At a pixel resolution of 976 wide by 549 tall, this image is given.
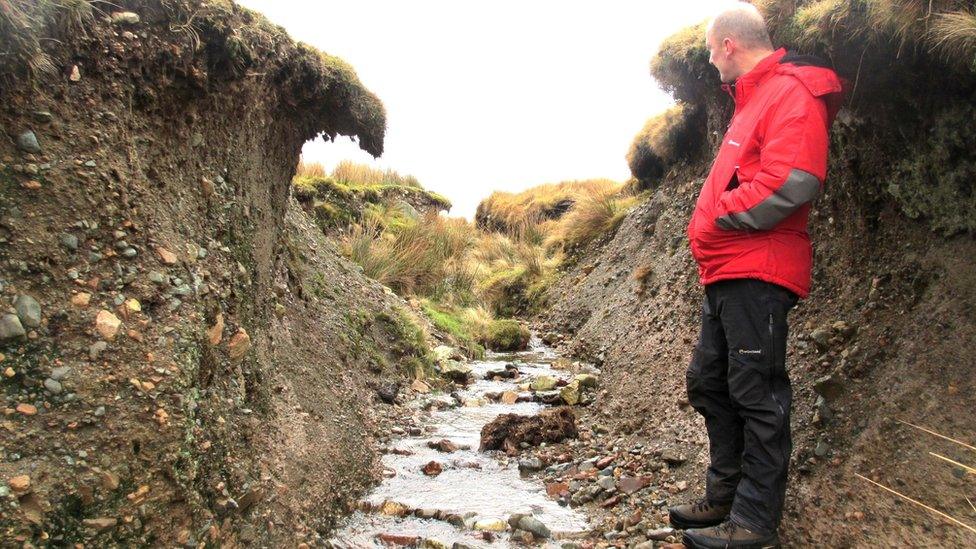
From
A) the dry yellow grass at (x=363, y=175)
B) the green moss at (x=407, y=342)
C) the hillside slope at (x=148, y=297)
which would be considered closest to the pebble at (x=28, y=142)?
the hillside slope at (x=148, y=297)

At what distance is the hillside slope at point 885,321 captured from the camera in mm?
2910

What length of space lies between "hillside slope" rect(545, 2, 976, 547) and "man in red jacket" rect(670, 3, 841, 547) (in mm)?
395

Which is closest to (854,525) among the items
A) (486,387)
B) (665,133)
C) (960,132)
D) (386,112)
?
(960,132)

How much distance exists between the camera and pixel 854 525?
117 inches

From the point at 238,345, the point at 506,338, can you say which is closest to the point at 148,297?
the point at 238,345

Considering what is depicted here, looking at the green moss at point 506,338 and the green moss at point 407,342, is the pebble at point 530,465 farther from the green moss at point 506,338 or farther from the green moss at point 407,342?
the green moss at point 506,338

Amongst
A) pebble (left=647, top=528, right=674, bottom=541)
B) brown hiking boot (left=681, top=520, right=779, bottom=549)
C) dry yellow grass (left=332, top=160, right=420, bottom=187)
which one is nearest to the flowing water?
pebble (left=647, top=528, right=674, bottom=541)

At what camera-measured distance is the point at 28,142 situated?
256cm

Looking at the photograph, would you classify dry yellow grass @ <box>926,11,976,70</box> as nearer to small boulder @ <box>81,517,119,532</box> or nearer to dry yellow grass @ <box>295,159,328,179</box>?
small boulder @ <box>81,517,119,532</box>

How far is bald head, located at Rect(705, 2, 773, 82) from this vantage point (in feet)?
11.1

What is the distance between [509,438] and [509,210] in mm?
18446

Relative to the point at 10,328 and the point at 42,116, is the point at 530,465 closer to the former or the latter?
the point at 10,328

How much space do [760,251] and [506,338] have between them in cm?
775

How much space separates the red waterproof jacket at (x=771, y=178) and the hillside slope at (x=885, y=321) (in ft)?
1.74
